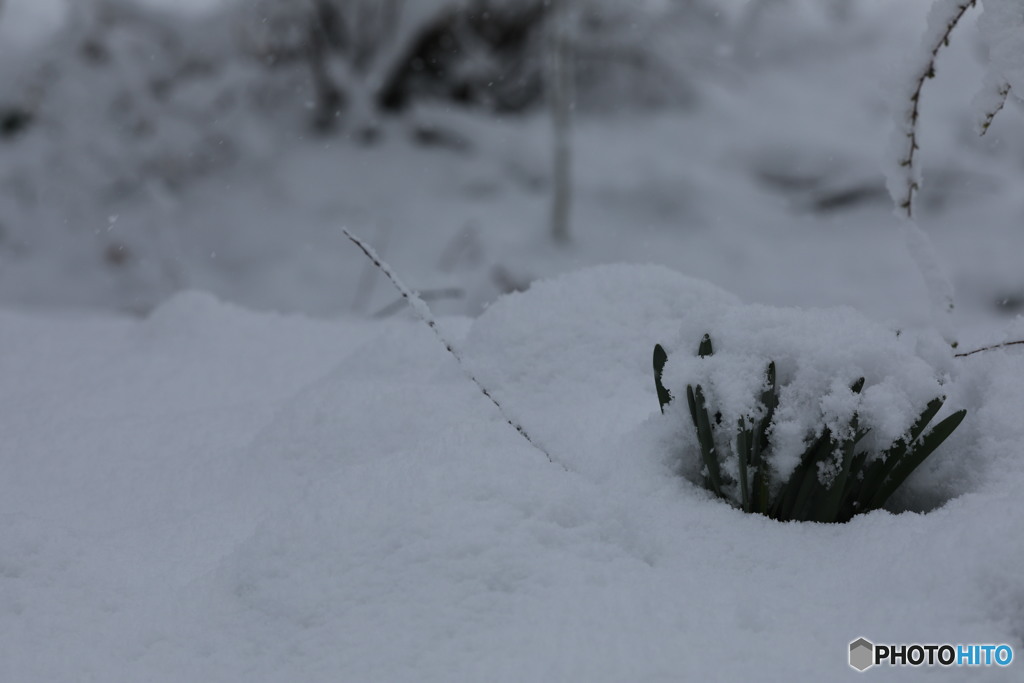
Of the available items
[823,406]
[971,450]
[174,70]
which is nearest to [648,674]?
[823,406]

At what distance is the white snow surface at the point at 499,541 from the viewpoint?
115cm

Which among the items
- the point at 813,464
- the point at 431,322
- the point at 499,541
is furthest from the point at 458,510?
the point at 813,464

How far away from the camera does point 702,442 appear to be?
1451mm

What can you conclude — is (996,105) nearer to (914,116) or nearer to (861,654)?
(914,116)


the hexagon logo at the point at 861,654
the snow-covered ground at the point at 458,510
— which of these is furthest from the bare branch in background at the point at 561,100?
the hexagon logo at the point at 861,654

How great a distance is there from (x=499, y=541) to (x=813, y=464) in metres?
0.55

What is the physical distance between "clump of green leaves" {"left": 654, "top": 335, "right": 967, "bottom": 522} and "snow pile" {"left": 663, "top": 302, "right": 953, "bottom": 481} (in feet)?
0.04

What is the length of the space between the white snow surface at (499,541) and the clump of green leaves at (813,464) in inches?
1.9

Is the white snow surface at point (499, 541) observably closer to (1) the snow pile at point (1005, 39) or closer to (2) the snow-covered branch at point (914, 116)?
(2) the snow-covered branch at point (914, 116)

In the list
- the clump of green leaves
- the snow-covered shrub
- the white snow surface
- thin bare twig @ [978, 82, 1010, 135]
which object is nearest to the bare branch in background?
the white snow surface

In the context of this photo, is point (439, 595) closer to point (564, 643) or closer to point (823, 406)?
point (564, 643)

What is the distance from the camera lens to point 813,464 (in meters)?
1.41

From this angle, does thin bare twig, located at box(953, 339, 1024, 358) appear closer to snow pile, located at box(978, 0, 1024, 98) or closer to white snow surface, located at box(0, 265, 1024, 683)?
white snow surface, located at box(0, 265, 1024, 683)

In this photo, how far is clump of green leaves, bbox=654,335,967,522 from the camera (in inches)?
55.0
